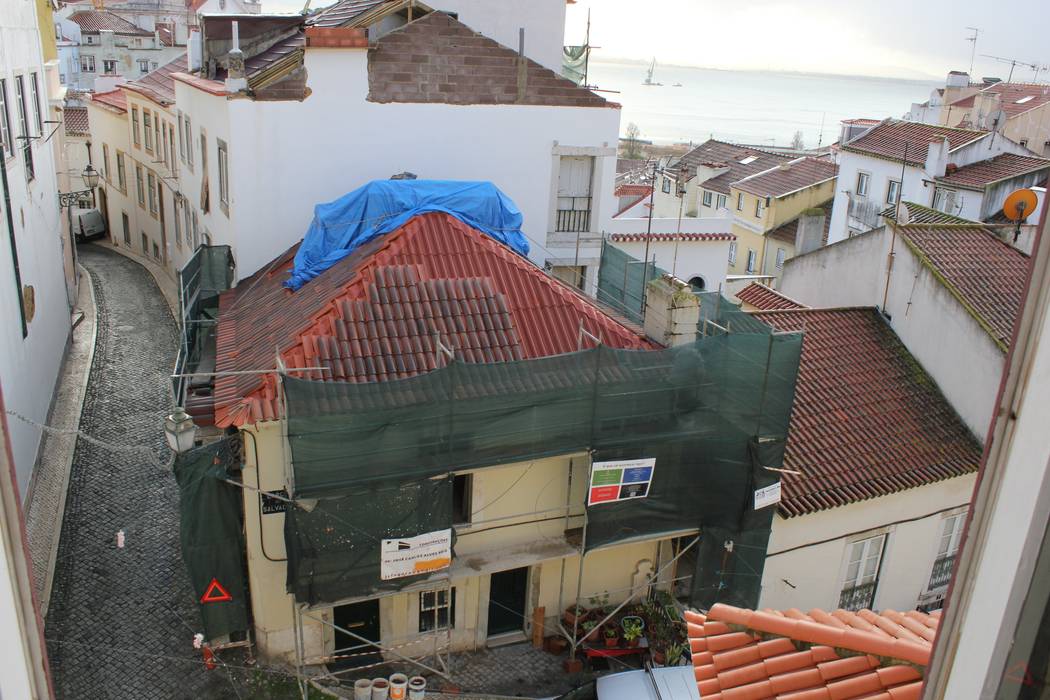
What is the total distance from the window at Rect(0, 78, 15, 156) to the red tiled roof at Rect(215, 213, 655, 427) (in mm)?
6060

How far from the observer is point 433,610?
15.3m

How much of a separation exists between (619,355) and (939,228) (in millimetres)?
10872

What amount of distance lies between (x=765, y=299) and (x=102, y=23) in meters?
65.2

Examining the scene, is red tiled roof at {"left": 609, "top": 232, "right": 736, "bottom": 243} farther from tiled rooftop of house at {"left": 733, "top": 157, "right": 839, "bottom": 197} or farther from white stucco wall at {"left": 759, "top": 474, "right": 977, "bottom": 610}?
tiled rooftop of house at {"left": 733, "top": 157, "right": 839, "bottom": 197}

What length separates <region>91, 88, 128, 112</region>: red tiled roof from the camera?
35.4 metres

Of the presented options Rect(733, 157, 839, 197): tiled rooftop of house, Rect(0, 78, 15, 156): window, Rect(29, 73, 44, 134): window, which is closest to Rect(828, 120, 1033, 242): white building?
Rect(733, 157, 839, 197): tiled rooftop of house

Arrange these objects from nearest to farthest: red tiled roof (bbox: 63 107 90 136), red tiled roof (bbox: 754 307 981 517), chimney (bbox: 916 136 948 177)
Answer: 1. red tiled roof (bbox: 754 307 981 517)
2. chimney (bbox: 916 136 948 177)
3. red tiled roof (bbox: 63 107 90 136)

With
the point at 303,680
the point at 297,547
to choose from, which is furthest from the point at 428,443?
the point at 303,680

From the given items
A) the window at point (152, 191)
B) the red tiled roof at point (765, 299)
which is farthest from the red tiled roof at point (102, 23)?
the red tiled roof at point (765, 299)

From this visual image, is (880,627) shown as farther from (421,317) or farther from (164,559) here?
(164,559)

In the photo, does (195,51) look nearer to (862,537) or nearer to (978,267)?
(978,267)

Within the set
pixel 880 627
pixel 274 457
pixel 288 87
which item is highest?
pixel 288 87

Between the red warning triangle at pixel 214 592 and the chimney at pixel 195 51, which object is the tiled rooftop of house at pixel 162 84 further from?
the red warning triangle at pixel 214 592

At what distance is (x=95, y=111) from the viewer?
126ft
